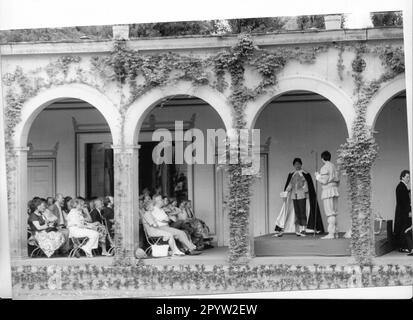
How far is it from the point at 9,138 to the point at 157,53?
7.80ft

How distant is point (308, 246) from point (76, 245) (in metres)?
3.24

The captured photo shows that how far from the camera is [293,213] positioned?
47.7 ft

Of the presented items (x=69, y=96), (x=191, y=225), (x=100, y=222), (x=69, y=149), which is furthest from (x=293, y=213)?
(x=69, y=149)

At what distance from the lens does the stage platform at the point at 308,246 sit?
13.2 metres

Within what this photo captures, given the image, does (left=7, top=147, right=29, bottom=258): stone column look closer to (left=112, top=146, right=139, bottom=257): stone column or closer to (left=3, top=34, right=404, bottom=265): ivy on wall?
(left=3, top=34, right=404, bottom=265): ivy on wall

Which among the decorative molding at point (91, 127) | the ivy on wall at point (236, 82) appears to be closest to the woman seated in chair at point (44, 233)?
the ivy on wall at point (236, 82)

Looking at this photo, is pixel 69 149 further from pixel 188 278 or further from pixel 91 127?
pixel 188 278

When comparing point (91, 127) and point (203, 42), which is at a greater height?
point (203, 42)

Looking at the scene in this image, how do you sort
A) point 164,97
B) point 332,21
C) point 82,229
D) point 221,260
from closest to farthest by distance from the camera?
point 332,21 < point 221,260 < point 164,97 < point 82,229

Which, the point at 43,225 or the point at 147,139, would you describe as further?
the point at 147,139

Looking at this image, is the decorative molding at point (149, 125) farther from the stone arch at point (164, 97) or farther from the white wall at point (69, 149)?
the stone arch at point (164, 97)

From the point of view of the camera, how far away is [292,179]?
48.3 ft
